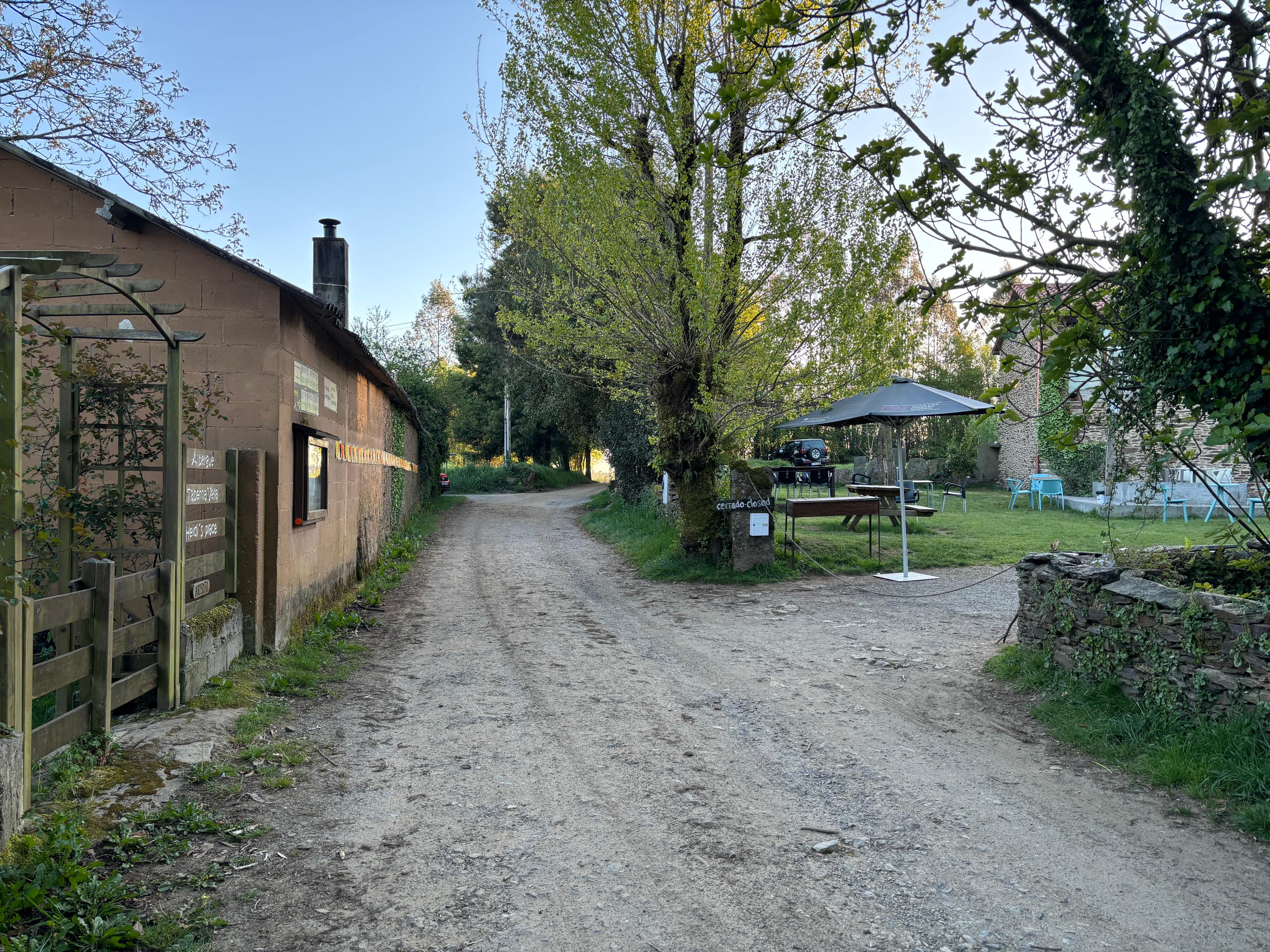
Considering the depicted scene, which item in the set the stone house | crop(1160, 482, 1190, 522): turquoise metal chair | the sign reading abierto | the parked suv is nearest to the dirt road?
the sign reading abierto

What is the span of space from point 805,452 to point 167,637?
22.1 m

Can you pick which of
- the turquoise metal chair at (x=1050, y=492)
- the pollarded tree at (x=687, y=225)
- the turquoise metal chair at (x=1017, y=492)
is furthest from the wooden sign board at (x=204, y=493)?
the turquoise metal chair at (x=1050, y=492)

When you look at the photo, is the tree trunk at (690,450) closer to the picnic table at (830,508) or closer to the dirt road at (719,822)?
the picnic table at (830,508)

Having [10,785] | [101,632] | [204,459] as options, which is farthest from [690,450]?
[10,785]

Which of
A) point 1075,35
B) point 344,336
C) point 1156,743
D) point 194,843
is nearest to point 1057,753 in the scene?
point 1156,743

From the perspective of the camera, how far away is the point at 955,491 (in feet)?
83.1

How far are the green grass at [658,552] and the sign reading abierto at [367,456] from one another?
451cm

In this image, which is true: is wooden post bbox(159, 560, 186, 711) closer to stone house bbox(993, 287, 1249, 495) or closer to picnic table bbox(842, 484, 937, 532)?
picnic table bbox(842, 484, 937, 532)

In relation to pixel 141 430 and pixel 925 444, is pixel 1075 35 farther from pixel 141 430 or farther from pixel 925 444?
pixel 925 444

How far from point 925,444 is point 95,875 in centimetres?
2930

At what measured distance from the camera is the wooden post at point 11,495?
3.37 meters

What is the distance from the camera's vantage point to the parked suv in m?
24.9

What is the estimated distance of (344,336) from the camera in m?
8.34

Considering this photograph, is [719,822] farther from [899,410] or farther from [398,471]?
[398,471]
